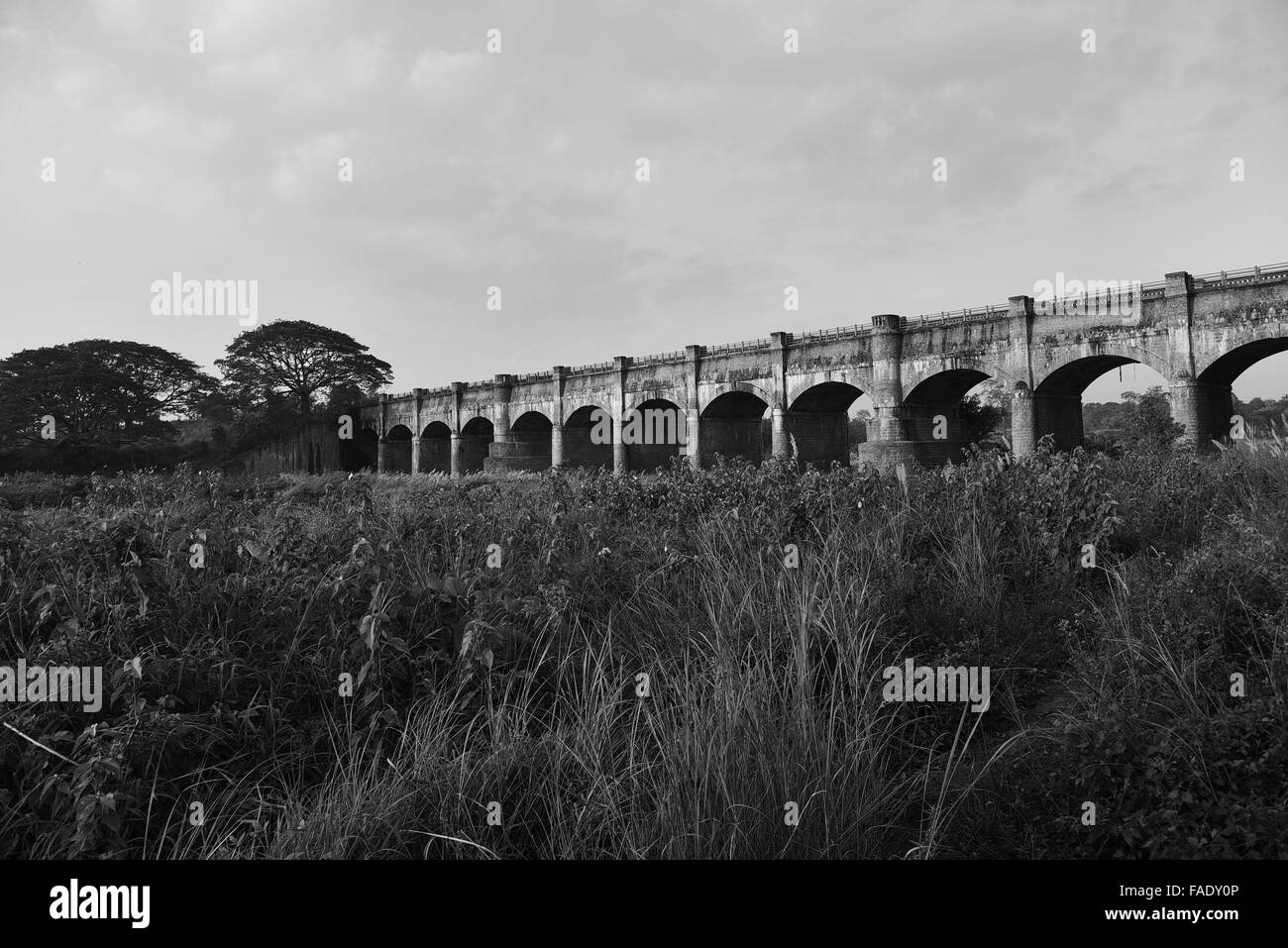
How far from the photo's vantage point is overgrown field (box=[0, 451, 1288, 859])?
7.57 ft

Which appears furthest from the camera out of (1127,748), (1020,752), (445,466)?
(445,466)

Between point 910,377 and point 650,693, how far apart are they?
22.1m

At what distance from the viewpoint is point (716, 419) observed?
29844mm

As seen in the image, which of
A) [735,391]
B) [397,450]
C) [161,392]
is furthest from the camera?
[397,450]

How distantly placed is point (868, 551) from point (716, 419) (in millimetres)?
25528

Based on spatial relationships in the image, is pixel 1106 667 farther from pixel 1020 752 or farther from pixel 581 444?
pixel 581 444

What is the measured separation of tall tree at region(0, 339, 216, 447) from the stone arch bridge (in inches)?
593

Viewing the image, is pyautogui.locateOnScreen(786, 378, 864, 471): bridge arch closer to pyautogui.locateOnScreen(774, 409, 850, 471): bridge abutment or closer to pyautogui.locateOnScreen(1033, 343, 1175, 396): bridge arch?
pyautogui.locateOnScreen(774, 409, 850, 471): bridge abutment

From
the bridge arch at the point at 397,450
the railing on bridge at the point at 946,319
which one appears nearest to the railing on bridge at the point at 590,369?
the railing on bridge at the point at 946,319

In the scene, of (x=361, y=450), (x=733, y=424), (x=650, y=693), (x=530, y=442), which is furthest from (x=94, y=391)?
(x=650, y=693)

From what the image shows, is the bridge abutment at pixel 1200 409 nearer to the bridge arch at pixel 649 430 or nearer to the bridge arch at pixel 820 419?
the bridge arch at pixel 820 419

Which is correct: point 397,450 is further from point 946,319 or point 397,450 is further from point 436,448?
point 946,319

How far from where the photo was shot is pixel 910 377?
23.0m
